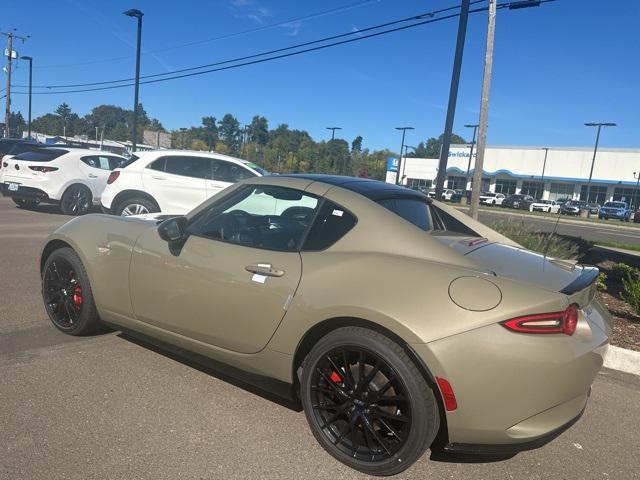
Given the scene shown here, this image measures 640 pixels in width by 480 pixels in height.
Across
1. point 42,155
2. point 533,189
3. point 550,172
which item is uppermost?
point 550,172

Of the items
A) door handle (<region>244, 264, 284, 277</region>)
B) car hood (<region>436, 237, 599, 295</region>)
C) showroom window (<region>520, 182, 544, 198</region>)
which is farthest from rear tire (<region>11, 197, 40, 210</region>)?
showroom window (<region>520, 182, 544, 198</region>)

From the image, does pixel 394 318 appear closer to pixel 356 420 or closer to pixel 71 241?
pixel 356 420

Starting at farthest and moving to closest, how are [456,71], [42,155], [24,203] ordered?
[24,203]
[42,155]
[456,71]

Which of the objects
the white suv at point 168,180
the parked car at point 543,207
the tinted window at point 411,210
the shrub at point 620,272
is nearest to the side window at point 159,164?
the white suv at point 168,180

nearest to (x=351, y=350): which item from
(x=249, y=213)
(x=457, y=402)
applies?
(x=457, y=402)

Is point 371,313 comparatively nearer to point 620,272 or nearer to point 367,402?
point 367,402

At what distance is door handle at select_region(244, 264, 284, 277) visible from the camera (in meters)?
2.83

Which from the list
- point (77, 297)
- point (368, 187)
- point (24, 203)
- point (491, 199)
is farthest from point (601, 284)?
point (491, 199)

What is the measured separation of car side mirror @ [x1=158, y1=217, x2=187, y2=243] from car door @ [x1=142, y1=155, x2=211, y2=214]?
6.11 m

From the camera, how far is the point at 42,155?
458 inches

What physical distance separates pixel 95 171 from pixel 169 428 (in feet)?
34.7

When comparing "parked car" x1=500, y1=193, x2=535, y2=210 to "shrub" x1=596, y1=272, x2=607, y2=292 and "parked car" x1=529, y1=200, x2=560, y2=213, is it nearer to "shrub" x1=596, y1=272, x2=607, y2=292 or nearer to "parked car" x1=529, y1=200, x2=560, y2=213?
"parked car" x1=529, y1=200, x2=560, y2=213

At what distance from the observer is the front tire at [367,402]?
2361 mm

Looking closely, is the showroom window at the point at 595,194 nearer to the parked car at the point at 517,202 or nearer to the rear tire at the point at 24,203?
the parked car at the point at 517,202
